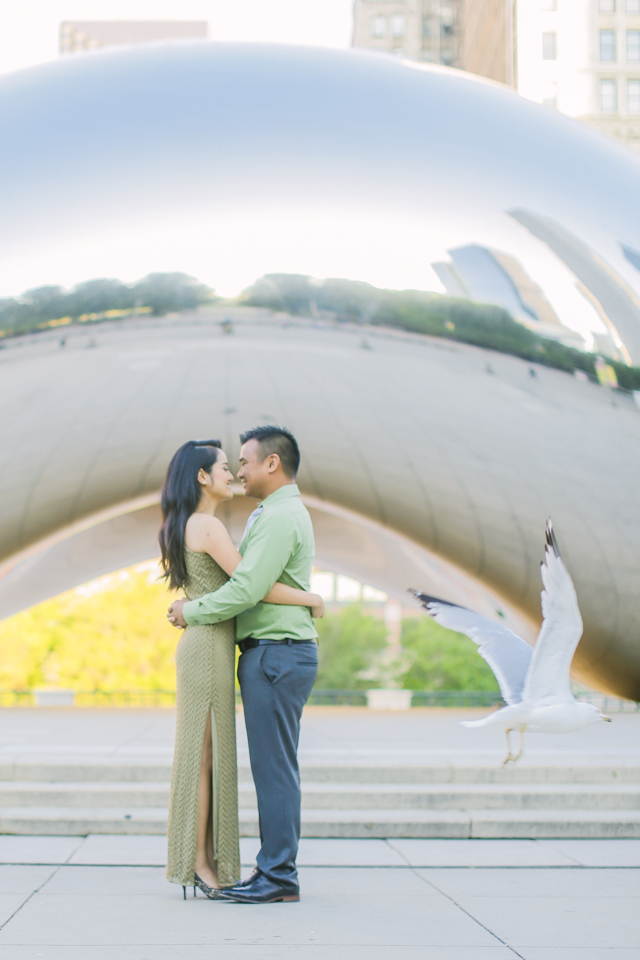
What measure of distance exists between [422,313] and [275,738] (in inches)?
61.3

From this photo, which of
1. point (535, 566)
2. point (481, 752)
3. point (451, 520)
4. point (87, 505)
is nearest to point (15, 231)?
point (87, 505)

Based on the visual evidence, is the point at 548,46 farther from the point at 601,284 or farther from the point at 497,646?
the point at 497,646

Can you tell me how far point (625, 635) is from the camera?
3652 millimetres

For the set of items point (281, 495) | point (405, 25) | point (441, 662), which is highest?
point (405, 25)

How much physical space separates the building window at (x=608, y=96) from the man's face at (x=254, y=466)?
49.1 meters

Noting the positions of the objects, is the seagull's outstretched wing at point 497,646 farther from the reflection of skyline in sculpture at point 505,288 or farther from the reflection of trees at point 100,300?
the reflection of trees at point 100,300

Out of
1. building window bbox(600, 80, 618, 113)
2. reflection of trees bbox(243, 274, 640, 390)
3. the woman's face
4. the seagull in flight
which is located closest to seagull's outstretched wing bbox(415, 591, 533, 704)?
the seagull in flight

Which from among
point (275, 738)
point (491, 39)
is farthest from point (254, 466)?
point (491, 39)

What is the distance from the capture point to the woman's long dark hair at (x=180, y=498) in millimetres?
Result: 3066

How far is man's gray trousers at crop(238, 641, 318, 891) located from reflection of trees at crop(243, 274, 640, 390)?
1222 millimetres

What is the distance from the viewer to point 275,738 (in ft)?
9.77

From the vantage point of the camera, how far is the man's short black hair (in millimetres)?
3057

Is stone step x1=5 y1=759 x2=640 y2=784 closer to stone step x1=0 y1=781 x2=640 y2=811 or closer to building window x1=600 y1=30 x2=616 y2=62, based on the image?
stone step x1=0 y1=781 x2=640 y2=811

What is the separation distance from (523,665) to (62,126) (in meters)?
2.64
